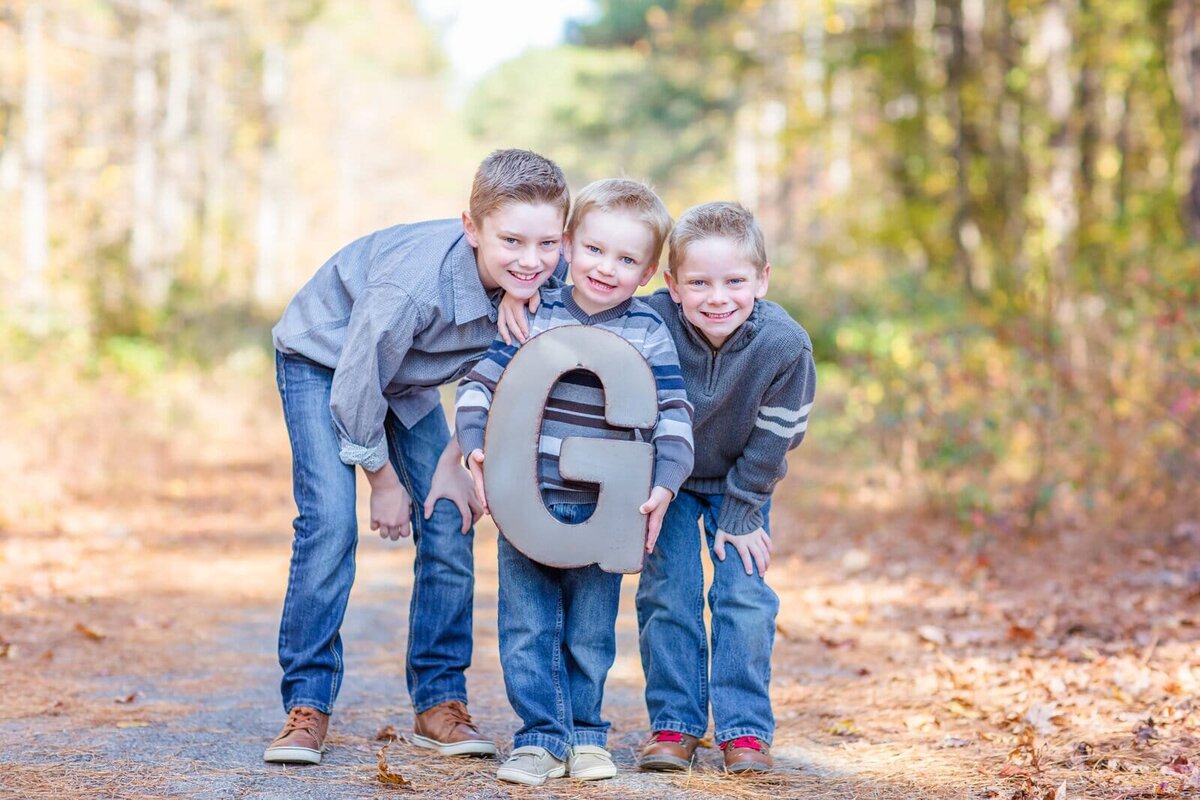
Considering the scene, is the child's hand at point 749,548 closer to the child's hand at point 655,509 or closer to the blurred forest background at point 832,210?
the child's hand at point 655,509

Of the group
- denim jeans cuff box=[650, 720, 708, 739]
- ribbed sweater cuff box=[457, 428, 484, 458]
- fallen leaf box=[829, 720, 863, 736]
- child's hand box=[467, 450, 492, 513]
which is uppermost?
ribbed sweater cuff box=[457, 428, 484, 458]

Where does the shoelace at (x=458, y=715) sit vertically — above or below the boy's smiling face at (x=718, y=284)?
below

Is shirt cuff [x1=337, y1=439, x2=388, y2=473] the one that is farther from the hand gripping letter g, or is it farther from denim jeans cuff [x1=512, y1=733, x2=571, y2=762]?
denim jeans cuff [x1=512, y1=733, x2=571, y2=762]

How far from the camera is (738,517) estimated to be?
396 cm

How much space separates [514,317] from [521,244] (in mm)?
224

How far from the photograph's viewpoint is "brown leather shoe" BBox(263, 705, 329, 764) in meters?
3.79

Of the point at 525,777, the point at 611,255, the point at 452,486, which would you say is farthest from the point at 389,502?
the point at 611,255

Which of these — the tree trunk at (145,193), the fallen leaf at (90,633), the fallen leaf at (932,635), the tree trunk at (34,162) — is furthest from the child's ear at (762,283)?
the tree trunk at (145,193)

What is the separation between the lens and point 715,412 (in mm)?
3932

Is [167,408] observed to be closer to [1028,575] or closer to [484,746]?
[1028,575]

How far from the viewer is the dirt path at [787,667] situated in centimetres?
369

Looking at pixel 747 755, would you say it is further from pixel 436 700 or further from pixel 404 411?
pixel 404 411

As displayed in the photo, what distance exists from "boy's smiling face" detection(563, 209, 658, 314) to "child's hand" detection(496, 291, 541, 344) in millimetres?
204

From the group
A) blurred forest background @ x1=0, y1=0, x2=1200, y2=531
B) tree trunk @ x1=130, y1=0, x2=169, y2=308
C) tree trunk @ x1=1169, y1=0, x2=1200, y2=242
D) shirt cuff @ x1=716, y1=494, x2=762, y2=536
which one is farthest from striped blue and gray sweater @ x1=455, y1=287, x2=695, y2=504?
tree trunk @ x1=130, y1=0, x2=169, y2=308
